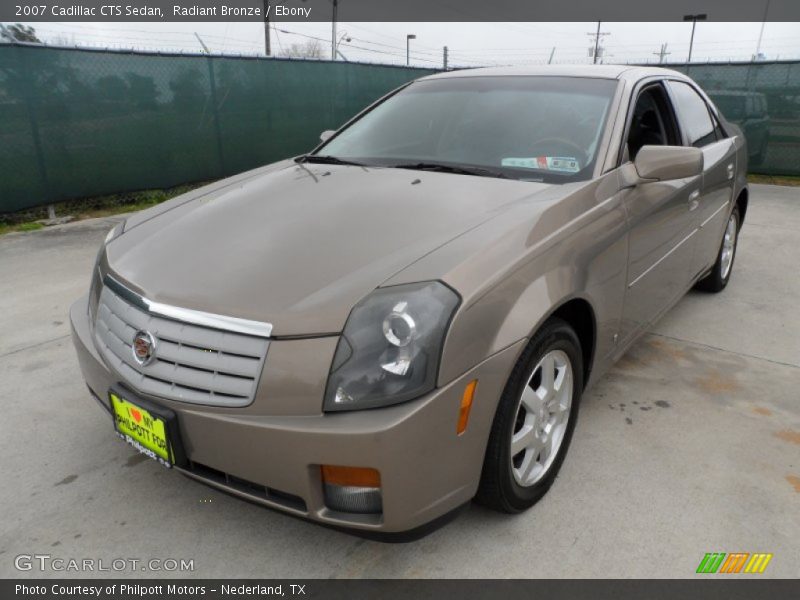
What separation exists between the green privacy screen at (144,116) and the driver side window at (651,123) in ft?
19.6

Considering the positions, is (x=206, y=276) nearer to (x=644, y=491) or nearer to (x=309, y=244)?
(x=309, y=244)

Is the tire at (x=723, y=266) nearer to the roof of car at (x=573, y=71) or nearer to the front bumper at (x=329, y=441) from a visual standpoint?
the roof of car at (x=573, y=71)

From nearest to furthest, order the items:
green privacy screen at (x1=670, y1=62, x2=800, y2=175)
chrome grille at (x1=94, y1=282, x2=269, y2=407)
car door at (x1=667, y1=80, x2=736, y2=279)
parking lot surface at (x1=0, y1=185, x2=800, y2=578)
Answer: chrome grille at (x1=94, y1=282, x2=269, y2=407)
parking lot surface at (x1=0, y1=185, x2=800, y2=578)
car door at (x1=667, y1=80, x2=736, y2=279)
green privacy screen at (x1=670, y1=62, x2=800, y2=175)

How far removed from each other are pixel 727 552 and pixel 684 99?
2580 millimetres

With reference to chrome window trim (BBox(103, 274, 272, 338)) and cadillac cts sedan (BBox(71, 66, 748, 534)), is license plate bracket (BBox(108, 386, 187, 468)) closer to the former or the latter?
cadillac cts sedan (BBox(71, 66, 748, 534))

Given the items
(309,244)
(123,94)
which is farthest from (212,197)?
(123,94)

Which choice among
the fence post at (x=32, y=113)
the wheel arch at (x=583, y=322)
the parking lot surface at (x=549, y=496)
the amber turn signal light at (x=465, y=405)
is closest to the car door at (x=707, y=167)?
the parking lot surface at (x=549, y=496)

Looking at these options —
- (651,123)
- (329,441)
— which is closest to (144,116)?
(651,123)

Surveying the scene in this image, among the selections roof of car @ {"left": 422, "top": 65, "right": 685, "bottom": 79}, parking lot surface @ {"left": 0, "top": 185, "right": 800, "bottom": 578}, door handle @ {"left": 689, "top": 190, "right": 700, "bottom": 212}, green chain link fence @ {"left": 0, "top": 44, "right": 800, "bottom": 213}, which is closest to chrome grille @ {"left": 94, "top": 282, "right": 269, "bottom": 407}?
parking lot surface @ {"left": 0, "top": 185, "right": 800, "bottom": 578}

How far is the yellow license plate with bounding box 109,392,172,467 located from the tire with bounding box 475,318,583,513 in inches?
37.4

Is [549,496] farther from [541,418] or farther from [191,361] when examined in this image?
[191,361]

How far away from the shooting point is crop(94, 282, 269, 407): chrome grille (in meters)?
1.71

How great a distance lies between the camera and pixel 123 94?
7238 millimetres

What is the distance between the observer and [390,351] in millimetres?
1657
